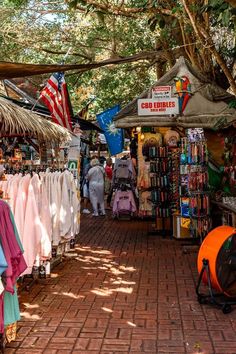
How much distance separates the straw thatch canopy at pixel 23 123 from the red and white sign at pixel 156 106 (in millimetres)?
2370

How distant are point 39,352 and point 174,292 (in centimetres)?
239

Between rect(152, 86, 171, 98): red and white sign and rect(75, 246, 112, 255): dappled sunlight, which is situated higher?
rect(152, 86, 171, 98): red and white sign

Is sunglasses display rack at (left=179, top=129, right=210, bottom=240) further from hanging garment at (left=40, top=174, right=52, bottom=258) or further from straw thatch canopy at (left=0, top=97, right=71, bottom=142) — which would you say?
hanging garment at (left=40, top=174, right=52, bottom=258)

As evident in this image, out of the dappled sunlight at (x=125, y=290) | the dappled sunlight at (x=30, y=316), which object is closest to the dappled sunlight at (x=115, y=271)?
the dappled sunlight at (x=125, y=290)

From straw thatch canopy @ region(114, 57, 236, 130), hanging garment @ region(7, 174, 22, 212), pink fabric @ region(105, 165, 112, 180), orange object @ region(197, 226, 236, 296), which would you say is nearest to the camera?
hanging garment @ region(7, 174, 22, 212)

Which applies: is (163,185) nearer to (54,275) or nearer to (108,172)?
(54,275)

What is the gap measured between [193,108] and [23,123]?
3979 mm

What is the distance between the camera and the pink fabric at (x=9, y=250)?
4.00 meters

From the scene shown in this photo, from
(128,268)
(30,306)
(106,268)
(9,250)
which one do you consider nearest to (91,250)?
(106,268)

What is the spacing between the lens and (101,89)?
742 inches

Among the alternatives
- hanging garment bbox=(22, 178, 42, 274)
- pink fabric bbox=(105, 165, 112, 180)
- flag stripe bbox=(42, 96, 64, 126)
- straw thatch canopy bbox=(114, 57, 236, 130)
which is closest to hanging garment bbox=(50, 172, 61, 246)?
hanging garment bbox=(22, 178, 42, 274)

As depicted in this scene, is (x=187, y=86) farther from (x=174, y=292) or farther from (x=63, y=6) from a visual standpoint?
(x=63, y=6)

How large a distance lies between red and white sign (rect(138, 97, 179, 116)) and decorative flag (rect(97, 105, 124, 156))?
4.50 m

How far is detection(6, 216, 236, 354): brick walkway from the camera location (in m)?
4.47
